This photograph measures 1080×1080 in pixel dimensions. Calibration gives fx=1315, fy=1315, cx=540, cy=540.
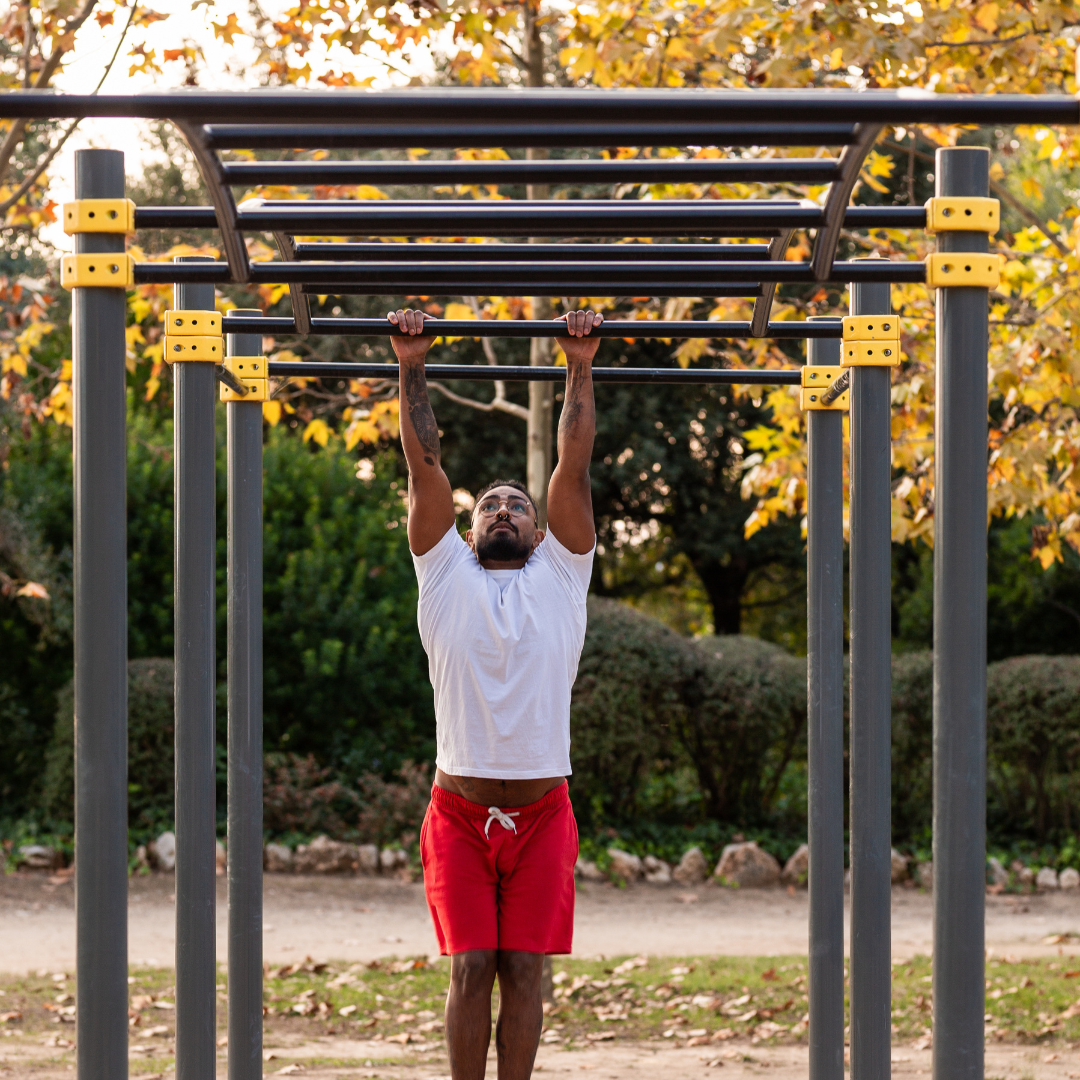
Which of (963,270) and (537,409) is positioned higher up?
(537,409)

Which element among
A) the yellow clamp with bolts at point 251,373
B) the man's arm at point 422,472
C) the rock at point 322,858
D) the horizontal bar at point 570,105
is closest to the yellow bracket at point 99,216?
the horizontal bar at point 570,105

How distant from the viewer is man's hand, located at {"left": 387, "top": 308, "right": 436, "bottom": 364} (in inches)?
113

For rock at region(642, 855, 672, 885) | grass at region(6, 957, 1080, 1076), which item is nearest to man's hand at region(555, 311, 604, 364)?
grass at region(6, 957, 1080, 1076)

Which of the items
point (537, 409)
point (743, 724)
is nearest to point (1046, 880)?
point (743, 724)

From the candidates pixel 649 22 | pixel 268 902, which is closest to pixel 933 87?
pixel 649 22

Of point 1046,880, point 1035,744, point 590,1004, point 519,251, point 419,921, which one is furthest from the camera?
point 1035,744

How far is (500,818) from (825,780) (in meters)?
1.05

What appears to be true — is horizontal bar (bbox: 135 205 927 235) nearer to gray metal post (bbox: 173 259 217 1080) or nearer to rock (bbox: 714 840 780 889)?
gray metal post (bbox: 173 259 217 1080)

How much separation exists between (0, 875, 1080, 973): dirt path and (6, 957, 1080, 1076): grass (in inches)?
16.3

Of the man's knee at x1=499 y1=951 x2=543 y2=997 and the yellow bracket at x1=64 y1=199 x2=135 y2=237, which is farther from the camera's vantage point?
the man's knee at x1=499 y1=951 x2=543 y2=997

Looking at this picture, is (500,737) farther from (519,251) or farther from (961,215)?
(961,215)

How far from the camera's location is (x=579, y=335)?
2.90m

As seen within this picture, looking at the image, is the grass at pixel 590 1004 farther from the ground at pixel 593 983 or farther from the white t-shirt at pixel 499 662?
the white t-shirt at pixel 499 662

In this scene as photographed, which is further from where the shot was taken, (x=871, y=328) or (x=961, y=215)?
(x=871, y=328)
